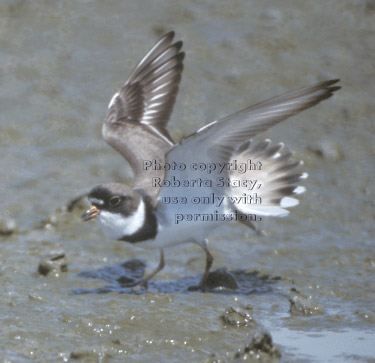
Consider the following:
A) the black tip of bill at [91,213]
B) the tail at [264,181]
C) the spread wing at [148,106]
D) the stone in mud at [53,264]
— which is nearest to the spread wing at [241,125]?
the black tip of bill at [91,213]

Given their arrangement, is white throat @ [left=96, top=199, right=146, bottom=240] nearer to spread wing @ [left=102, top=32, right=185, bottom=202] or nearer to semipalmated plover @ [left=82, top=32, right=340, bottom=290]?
semipalmated plover @ [left=82, top=32, right=340, bottom=290]

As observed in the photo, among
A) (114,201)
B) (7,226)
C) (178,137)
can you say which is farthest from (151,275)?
(178,137)

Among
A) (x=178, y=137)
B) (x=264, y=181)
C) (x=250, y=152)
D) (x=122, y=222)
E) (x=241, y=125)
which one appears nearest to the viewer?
(x=241, y=125)

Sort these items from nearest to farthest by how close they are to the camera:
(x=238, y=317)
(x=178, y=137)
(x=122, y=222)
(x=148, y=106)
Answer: (x=238, y=317)
(x=122, y=222)
(x=148, y=106)
(x=178, y=137)

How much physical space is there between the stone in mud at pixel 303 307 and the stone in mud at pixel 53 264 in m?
1.98

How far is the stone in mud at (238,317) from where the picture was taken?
586 cm

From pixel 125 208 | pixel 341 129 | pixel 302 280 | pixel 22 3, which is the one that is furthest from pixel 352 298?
pixel 22 3

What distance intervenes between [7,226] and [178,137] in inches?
88.1

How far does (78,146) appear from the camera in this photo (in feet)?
28.8

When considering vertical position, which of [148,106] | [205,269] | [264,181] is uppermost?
[148,106]

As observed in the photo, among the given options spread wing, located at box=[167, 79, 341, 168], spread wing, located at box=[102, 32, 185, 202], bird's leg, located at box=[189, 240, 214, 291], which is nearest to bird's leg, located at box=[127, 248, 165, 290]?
bird's leg, located at box=[189, 240, 214, 291]

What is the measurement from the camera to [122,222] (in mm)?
6461

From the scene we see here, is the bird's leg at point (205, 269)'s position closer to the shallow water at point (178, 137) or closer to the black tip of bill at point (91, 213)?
the shallow water at point (178, 137)

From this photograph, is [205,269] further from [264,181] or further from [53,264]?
[53,264]
